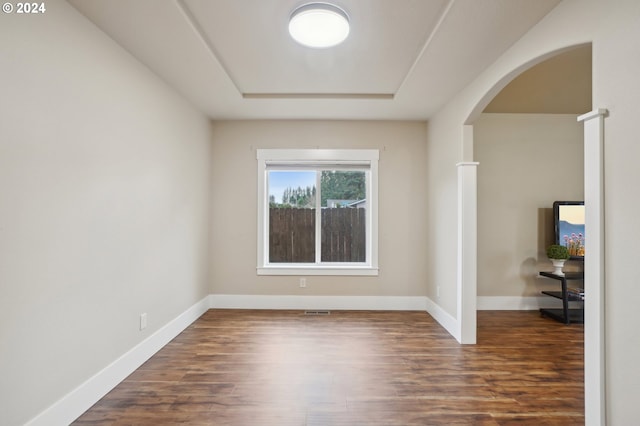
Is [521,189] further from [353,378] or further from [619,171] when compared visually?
[353,378]

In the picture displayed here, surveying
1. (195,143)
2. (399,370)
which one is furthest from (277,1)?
(399,370)

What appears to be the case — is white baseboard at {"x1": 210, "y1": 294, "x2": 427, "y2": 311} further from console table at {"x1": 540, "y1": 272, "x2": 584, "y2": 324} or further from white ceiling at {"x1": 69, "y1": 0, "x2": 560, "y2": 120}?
white ceiling at {"x1": 69, "y1": 0, "x2": 560, "y2": 120}

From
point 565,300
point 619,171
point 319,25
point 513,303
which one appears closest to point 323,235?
point 513,303

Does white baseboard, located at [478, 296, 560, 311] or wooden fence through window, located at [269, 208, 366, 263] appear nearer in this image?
white baseboard, located at [478, 296, 560, 311]

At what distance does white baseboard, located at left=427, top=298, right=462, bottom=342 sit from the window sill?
0.81 metres

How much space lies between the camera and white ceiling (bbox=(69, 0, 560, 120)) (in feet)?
6.81

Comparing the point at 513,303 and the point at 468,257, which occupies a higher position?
the point at 468,257

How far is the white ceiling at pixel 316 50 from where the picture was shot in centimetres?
207

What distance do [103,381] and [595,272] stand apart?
314 centimetres

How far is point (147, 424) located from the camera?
198cm

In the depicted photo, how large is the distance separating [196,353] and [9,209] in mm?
1947

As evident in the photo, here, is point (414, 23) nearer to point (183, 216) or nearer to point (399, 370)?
point (399, 370)

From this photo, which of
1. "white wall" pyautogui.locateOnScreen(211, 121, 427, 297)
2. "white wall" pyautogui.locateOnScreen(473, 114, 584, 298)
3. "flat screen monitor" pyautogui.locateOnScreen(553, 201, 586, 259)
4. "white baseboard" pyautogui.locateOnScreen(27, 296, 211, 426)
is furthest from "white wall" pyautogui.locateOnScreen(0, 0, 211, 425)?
"flat screen monitor" pyautogui.locateOnScreen(553, 201, 586, 259)

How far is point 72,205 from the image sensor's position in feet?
6.64
